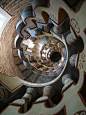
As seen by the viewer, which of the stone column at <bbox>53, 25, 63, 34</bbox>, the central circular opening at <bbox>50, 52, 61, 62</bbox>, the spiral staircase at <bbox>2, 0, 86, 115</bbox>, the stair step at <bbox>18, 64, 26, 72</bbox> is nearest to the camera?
the spiral staircase at <bbox>2, 0, 86, 115</bbox>

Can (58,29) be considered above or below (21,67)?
above

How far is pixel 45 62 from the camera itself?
10734 mm

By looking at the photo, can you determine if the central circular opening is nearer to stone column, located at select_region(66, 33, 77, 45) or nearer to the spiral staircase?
the spiral staircase

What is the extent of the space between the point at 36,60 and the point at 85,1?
7.70 meters

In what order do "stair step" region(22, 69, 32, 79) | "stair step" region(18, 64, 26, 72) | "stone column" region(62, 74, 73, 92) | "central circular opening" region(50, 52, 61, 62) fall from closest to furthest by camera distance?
"stone column" region(62, 74, 73, 92) → "stair step" region(22, 69, 32, 79) → "stair step" region(18, 64, 26, 72) → "central circular opening" region(50, 52, 61, 62)

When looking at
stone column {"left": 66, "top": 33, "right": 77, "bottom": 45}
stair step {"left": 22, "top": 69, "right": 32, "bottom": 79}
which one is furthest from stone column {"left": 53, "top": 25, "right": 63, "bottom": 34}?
stair step {"left": 22, "top": 69, "right": 32, "bottom": 79}

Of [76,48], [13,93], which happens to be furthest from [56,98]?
[76,48]

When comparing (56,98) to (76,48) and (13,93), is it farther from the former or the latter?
(76,48)

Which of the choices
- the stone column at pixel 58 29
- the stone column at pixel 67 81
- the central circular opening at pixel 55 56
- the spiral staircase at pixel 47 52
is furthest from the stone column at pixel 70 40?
the central circular opening at pixel 55 56

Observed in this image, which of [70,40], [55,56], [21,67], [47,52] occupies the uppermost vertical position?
[70,40]

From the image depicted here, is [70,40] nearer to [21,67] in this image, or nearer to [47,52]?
[21,67]

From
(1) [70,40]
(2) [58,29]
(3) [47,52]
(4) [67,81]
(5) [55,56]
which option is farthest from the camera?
(5) [55,56]

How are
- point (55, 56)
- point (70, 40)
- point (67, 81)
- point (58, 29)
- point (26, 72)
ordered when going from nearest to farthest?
point (67, 81)
point (70, 40)
point (58, 29)
point (26, 72)
point (55, 56)

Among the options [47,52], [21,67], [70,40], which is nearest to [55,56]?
[47,52]
